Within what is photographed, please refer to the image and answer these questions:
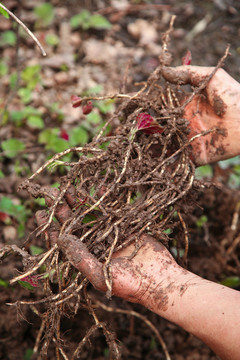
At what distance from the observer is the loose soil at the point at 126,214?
4.14 feet

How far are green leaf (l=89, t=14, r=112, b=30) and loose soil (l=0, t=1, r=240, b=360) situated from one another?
16cm

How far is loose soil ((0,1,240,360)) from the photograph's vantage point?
1263 mm

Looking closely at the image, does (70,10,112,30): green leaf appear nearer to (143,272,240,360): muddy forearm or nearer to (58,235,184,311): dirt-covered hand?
(58,235,184,311): dirt-covered hand

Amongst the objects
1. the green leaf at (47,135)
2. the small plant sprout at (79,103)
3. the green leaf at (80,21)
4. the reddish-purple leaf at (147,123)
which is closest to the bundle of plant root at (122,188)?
the reddish-purple leaf at (147,123)

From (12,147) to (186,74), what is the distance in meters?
1.24

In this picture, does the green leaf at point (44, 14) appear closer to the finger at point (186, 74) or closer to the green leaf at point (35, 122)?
the green leaf at point (35, 122)

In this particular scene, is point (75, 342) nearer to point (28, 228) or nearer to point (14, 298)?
point (14, 298)

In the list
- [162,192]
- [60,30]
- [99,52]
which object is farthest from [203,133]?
[60,30]

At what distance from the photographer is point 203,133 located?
1.43 m

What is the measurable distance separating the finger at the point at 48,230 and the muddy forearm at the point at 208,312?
414 millimetres

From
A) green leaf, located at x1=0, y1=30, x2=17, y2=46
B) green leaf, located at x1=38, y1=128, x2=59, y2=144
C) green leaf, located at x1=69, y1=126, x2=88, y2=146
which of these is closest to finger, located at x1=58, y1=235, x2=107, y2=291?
green leaf, located at x1=69, y1=126, x2=88, y2=146

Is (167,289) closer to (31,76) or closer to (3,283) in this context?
(3,283)

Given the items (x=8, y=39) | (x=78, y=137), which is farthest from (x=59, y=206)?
(x=8, y=39)

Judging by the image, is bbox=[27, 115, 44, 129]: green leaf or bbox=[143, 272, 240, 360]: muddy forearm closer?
bbox=[143, 272, 240, 360]: muddy forearm
